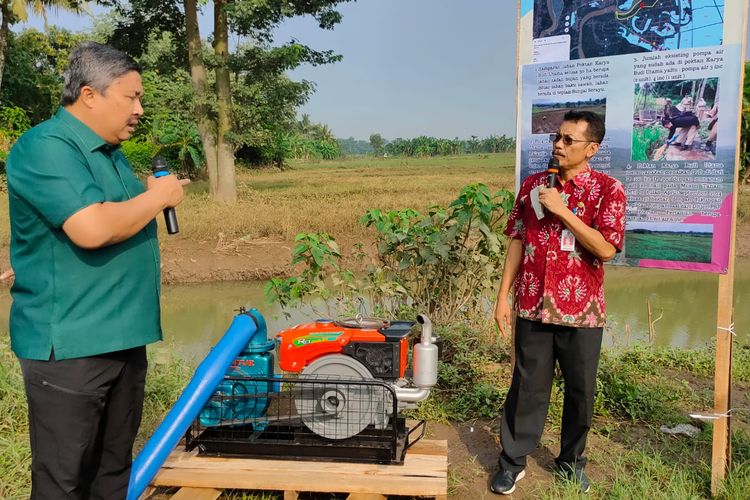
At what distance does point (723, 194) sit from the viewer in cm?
281

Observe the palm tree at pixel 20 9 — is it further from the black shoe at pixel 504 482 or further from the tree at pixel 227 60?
the black shoe at pixel 504 482

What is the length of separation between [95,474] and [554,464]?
2.04 m

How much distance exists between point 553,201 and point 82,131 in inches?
66.4

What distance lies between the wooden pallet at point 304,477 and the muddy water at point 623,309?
99.0 inches

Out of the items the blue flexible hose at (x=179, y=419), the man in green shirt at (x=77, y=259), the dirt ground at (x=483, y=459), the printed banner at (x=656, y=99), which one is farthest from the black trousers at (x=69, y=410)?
the printed banner at (x=656, y=99)

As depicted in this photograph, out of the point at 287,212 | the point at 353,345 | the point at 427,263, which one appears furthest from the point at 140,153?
the point at 353,345

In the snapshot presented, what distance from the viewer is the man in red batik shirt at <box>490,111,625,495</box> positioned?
265 centimetres

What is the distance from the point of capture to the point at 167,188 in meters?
1.90

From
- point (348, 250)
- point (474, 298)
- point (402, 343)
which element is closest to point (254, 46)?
point (348, 250)

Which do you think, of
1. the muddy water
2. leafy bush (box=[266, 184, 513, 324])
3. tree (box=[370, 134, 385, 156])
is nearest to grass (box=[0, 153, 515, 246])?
the muddy water

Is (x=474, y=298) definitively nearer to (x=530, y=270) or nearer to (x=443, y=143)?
(x=530, y=270)

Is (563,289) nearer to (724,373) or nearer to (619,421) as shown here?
(724,373)

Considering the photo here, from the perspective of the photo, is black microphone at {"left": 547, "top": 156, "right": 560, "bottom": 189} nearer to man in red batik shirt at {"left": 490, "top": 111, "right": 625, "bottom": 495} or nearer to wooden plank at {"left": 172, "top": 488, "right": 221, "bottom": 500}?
man in red batik shirt at {"left": 490, "top": 111, "right": 625, "bottom": 495}

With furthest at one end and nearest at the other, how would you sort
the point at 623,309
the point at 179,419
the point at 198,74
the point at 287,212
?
the point at 198,74
the point at 287,212
the point at 623,309
the point at 179,419
